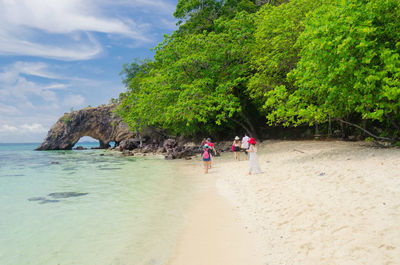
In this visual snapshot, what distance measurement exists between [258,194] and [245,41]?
59.0 feet

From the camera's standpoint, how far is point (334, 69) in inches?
417

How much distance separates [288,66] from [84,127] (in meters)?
45.5

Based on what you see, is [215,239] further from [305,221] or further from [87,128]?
[87,128]

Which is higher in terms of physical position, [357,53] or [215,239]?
[357,53]

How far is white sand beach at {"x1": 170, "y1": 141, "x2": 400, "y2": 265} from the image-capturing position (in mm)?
4145

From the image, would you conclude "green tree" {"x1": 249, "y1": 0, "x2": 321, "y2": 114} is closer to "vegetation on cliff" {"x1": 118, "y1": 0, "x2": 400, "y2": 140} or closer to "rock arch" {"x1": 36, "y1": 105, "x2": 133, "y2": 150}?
"vegetation on cliff" {"x1": 118, "y1": 0, "x2": 400, "y2": 140}

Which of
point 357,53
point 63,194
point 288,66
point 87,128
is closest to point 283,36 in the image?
point 288,66

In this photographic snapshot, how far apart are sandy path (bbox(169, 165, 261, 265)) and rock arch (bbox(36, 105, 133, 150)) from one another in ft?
150

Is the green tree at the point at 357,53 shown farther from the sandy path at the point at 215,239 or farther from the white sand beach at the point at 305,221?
the sandy path at the point at 215,239

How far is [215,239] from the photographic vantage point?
5.39 m

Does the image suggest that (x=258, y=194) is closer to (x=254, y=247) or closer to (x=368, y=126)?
(x=254, y=247)

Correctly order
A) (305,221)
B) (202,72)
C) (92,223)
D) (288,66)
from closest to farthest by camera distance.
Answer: (305,221) < (92,223) < (288,66) < (202,72)

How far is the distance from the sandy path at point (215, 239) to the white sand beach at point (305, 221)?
2 cm

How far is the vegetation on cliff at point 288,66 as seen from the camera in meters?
10.5
